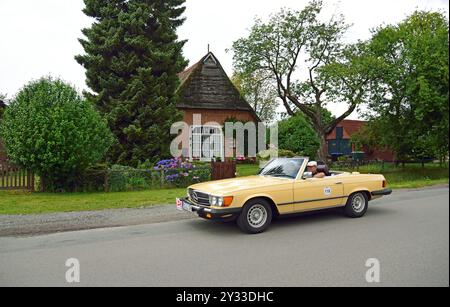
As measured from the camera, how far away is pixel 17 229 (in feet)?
22.7

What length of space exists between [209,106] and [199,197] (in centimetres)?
1824

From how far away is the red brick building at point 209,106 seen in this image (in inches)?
935

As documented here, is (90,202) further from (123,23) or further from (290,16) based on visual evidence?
(290,16)

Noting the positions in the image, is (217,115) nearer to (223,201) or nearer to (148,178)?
(148,178)

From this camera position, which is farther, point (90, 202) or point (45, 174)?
point (45, 174)

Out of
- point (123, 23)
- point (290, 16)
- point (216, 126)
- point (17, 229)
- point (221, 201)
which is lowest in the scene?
point (17, 229)

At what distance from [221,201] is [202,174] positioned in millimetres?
8601

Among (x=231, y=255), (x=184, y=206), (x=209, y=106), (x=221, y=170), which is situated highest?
(x=209, y=106)

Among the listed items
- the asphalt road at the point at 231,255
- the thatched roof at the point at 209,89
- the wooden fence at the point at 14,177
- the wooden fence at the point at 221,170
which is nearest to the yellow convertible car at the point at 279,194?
the asphalt road at the point at 231,255

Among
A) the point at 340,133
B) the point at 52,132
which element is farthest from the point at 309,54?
the point at 340,133

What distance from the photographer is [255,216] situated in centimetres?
621

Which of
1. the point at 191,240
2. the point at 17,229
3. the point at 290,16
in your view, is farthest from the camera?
the point at 290,16

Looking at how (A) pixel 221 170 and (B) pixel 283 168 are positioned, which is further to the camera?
(A) pixel 221 170
